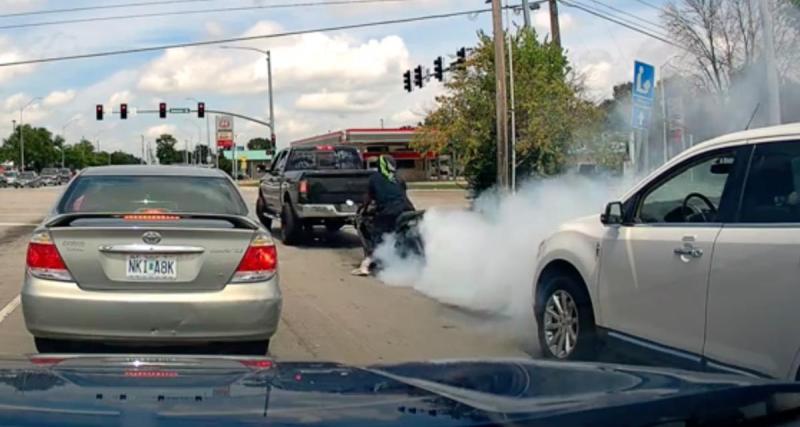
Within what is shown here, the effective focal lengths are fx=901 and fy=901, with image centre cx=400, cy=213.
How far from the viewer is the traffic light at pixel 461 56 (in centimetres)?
2781

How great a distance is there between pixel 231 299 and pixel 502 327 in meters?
3.54

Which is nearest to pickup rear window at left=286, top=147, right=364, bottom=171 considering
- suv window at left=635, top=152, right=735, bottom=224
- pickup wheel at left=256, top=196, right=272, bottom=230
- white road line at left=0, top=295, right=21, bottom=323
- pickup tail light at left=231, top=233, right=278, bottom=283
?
pickup wheel at left=256, top=196, right=272, bottom=230

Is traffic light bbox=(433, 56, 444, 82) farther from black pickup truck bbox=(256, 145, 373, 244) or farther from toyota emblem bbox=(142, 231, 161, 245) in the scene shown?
toyota emblem bbox=(142, 231, 161, 245)

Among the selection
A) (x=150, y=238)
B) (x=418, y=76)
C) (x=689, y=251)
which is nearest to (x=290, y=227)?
(x=150, y=238)

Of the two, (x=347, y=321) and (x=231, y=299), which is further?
(x=347, y=321)

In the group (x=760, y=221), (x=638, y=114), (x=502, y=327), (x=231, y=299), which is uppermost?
(x=638, y=114)

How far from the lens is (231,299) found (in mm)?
6324

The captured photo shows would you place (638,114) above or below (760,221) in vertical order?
above

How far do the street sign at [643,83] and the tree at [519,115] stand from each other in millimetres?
10740

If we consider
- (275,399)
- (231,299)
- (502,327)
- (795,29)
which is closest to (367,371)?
(275,399)

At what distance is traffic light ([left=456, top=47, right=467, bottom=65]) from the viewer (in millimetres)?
27812

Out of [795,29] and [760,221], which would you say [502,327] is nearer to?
[760,221]

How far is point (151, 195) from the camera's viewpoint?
7539 mm

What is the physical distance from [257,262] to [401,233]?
20.6 feet
